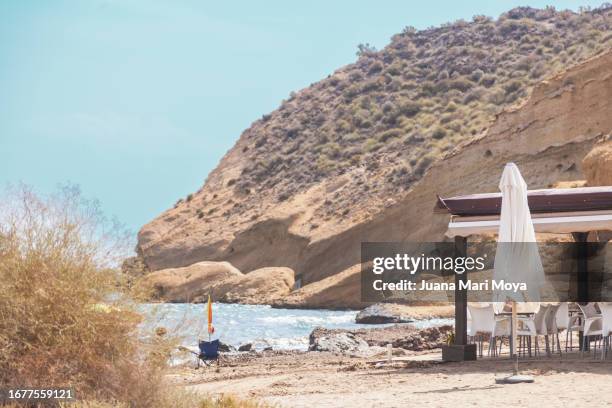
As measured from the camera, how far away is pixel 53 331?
7973 millimetres

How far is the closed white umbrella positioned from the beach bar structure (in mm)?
1322

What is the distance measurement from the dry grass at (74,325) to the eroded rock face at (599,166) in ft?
78.9

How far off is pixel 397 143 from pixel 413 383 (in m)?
51.9

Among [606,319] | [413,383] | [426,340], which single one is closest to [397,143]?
[426,340]

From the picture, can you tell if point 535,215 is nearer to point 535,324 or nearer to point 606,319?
point 535,324

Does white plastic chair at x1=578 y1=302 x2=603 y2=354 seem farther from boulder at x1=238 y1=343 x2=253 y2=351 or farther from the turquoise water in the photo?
boulder at x1=238 y1=343 x2=253 y2=351

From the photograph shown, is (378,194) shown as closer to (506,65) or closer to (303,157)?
(303,157)

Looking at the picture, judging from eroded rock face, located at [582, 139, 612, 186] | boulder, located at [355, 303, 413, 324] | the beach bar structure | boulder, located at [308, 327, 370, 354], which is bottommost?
boulder, located at [308, 327, 370, 354]

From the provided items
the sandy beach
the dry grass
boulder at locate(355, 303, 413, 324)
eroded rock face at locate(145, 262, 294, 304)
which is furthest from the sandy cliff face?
the dry grass

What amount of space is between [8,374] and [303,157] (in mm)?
62736

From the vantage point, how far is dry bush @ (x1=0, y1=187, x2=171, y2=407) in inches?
312

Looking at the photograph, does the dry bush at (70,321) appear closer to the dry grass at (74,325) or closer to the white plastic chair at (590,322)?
the dry grass at (74,325)

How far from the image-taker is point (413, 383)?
1145 centimetres

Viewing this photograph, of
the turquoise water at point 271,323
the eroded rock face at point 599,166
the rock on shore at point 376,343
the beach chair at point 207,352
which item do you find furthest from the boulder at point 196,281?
the beach chair at point 207,352
